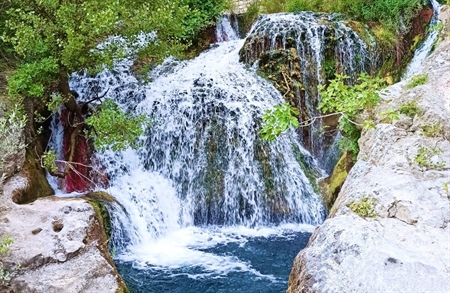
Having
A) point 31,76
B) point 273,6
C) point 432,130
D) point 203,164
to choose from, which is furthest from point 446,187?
point 273,6

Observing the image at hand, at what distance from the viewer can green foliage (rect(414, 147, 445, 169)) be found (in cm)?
322

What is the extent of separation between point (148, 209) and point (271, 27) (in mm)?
5567

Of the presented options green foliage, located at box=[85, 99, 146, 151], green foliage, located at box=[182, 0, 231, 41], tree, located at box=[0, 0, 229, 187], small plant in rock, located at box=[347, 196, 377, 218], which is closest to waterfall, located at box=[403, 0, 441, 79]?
→ green foliage, located at box=[182, 0, 231, 41]

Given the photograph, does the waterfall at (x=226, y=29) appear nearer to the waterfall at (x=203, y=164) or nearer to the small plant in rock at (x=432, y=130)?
the waterfall at (x=203, y=164)

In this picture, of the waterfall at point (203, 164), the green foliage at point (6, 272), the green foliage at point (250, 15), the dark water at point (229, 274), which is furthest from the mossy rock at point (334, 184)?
the green foliage at point (250, 15)

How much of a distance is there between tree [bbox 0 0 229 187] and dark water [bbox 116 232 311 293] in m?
3.19

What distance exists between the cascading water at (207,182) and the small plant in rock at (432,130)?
10.2ft

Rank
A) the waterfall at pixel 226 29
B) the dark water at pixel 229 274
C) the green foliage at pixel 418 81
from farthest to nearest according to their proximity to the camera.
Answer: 1. the waterfall at pixel 226 29
2. the dark water at pixel 229 274
3. the green foliage at pixel 418 81

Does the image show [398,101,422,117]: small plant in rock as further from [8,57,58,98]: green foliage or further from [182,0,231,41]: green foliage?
[182,0,231,41]: green foliage

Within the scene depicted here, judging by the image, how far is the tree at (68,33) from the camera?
607 cm

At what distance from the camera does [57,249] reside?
4359 millimetres

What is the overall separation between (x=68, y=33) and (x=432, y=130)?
16.2ft

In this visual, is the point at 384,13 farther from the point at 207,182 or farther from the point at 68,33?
the point at 68,33

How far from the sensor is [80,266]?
4.21 m
